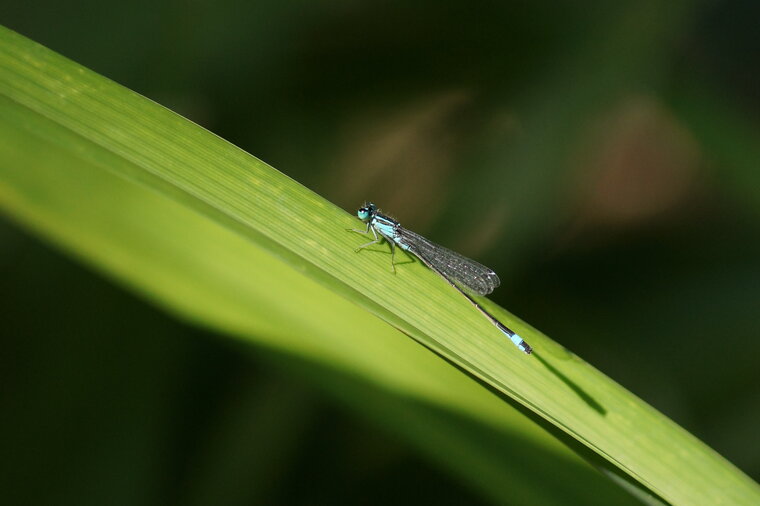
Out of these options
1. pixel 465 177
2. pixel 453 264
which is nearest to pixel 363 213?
pixel 453 264

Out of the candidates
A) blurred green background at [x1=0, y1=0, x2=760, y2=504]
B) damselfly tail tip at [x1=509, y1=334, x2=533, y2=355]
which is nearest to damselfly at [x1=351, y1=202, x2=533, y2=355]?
damselfly tail tip at [x1=509, y1=334, x2=533, y2=355]

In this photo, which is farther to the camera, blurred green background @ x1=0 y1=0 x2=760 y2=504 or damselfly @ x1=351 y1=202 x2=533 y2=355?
blurred green background @ x1=0 y1=0 x2=760 y2=504

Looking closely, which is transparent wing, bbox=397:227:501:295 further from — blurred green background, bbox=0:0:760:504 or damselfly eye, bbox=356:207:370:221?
blurred green background, bbox=0:0:760:504

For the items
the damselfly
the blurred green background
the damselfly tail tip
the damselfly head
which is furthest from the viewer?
the damselfly head

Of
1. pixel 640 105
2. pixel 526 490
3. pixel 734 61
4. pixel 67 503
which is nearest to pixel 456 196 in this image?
pixel 640 105

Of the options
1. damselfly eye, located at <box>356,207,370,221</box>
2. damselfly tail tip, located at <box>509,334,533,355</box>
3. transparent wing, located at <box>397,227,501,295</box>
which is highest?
damselfly eye, located at <box>356,207,370,221</box>

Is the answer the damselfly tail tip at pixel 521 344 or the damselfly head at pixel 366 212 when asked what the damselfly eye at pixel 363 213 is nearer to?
the damselfly head at pixel 366 212

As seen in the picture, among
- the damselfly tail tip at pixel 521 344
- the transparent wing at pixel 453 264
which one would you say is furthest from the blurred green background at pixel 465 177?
the damselfly tail tip at pixel 521 344
